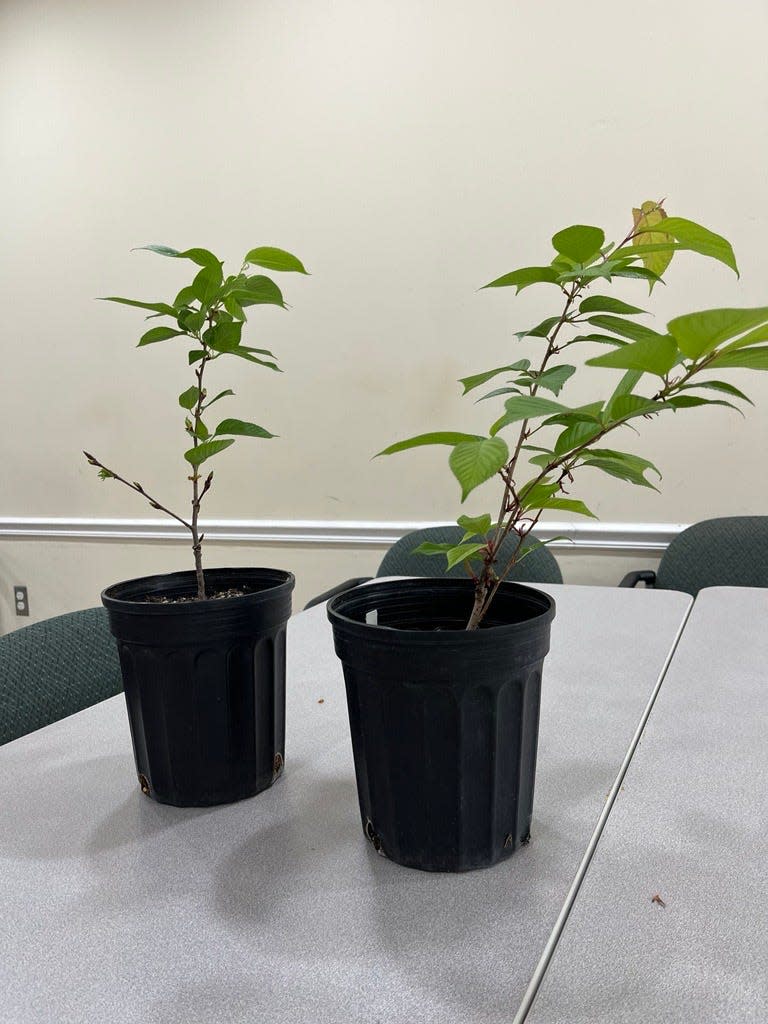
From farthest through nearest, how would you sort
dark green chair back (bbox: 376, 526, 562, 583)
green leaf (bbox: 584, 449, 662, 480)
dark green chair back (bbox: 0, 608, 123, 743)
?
dark green chair back (bbox: 376, 526, 562, 583), dark green chair back (bbox: 0, 608, 123, 743), green leaf (bbox: 584, 449, 662, 480)

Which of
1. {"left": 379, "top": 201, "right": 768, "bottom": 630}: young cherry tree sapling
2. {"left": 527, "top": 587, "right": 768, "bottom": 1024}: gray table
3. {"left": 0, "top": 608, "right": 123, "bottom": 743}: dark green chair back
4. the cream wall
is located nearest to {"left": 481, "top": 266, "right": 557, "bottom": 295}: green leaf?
{"left": 379, "top": 201, "right": 768, "bottom": 630}: young cherry tree sapling

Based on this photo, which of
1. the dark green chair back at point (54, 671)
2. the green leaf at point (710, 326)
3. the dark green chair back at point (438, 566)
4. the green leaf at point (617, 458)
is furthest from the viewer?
the dark green chair back at point (438, 566)

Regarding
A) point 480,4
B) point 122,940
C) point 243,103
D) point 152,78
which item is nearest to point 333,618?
point 122,940

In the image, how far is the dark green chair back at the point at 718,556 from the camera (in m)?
2.00

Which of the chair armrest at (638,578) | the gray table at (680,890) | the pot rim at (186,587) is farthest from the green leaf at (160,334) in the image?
the chair armrest at (638,578)

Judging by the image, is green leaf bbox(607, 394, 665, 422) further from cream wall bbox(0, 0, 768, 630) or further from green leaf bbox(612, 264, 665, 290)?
Answer: cream wall bbox(0, 0, 768, 630)

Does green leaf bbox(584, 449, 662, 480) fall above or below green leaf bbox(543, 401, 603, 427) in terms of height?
below

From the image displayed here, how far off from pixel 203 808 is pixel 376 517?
1.94 metres

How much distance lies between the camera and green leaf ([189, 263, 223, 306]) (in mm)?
611

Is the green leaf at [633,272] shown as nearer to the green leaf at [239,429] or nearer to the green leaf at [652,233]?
the green leaf at [652,233]

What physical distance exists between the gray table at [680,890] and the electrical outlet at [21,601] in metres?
2.83

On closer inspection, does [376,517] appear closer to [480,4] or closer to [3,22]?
[480,4]

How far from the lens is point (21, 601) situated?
125 inches

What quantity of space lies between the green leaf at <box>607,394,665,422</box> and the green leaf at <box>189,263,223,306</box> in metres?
0.32
